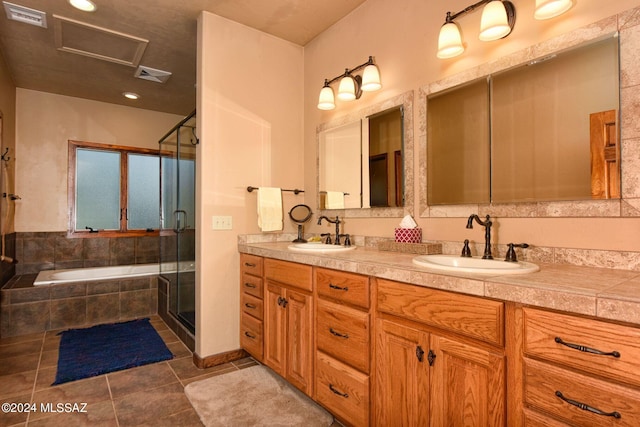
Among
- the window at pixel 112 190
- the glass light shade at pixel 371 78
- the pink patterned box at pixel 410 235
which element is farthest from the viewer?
the window at pixel 112 190

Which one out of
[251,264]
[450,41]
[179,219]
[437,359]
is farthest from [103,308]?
[450,41]

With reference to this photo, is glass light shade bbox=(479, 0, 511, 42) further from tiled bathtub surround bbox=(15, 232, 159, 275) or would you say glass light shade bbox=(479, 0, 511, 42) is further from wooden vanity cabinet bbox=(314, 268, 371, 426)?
tiled bathtub surround bbox=(15, 232, 159, 275)

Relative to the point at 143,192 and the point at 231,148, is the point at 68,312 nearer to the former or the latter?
the point at 143,192

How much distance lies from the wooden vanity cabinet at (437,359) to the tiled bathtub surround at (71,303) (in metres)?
3.16

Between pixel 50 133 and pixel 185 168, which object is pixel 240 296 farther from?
pixel 50 133

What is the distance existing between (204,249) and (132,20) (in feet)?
6.10

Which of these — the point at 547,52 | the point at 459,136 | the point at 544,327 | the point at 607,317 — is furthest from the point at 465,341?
the point at 547,52

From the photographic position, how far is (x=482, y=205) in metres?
1.79

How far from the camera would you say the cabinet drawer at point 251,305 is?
2.46 m

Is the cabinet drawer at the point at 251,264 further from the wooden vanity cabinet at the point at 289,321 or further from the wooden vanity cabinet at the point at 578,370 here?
the wooden vanity cabinet at the point at 578,370

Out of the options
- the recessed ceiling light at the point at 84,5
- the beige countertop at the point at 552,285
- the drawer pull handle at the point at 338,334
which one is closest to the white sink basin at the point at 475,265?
the beige countertop at the point at 552,285

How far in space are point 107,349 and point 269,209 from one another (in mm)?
1803

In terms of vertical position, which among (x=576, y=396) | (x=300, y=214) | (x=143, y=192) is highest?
(x=143, y=192)

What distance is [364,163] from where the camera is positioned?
2.53 metres
